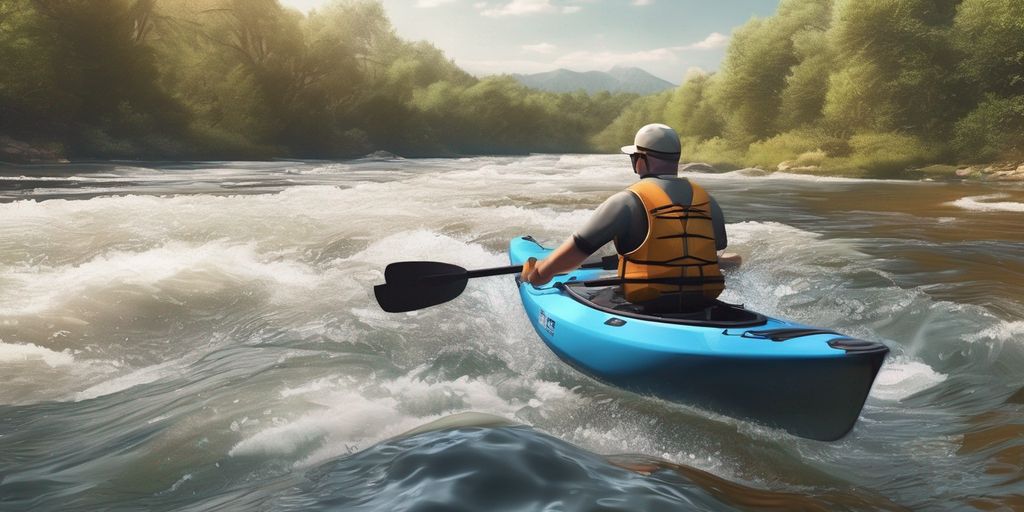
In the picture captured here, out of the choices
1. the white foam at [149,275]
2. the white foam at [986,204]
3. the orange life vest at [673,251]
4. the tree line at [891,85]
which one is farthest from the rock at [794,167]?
the orange life vest at [673,251]

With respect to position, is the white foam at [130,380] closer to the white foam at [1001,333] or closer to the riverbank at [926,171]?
the white foam at [1001,333]

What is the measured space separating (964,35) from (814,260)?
20.9 metres

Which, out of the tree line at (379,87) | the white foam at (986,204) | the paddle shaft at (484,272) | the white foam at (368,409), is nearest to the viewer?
the white foam at (368,409)

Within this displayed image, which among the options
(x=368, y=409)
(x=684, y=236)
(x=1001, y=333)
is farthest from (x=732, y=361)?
(x=1001, y=333)

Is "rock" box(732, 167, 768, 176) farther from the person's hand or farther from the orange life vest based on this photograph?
the orange life vest

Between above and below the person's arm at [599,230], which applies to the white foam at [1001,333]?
below

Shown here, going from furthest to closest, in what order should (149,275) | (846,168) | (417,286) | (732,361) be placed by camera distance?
(846,168), (149,275), (417,286), (732,361)

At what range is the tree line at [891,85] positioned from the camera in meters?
22.3

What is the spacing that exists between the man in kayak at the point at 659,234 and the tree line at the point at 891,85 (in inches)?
876

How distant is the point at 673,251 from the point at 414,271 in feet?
6.52

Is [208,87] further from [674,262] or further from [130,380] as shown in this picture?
[674,262]

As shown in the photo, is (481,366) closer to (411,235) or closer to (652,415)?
(652,415)

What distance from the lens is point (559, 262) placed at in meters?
3.66

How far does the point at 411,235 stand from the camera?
9094 mm
